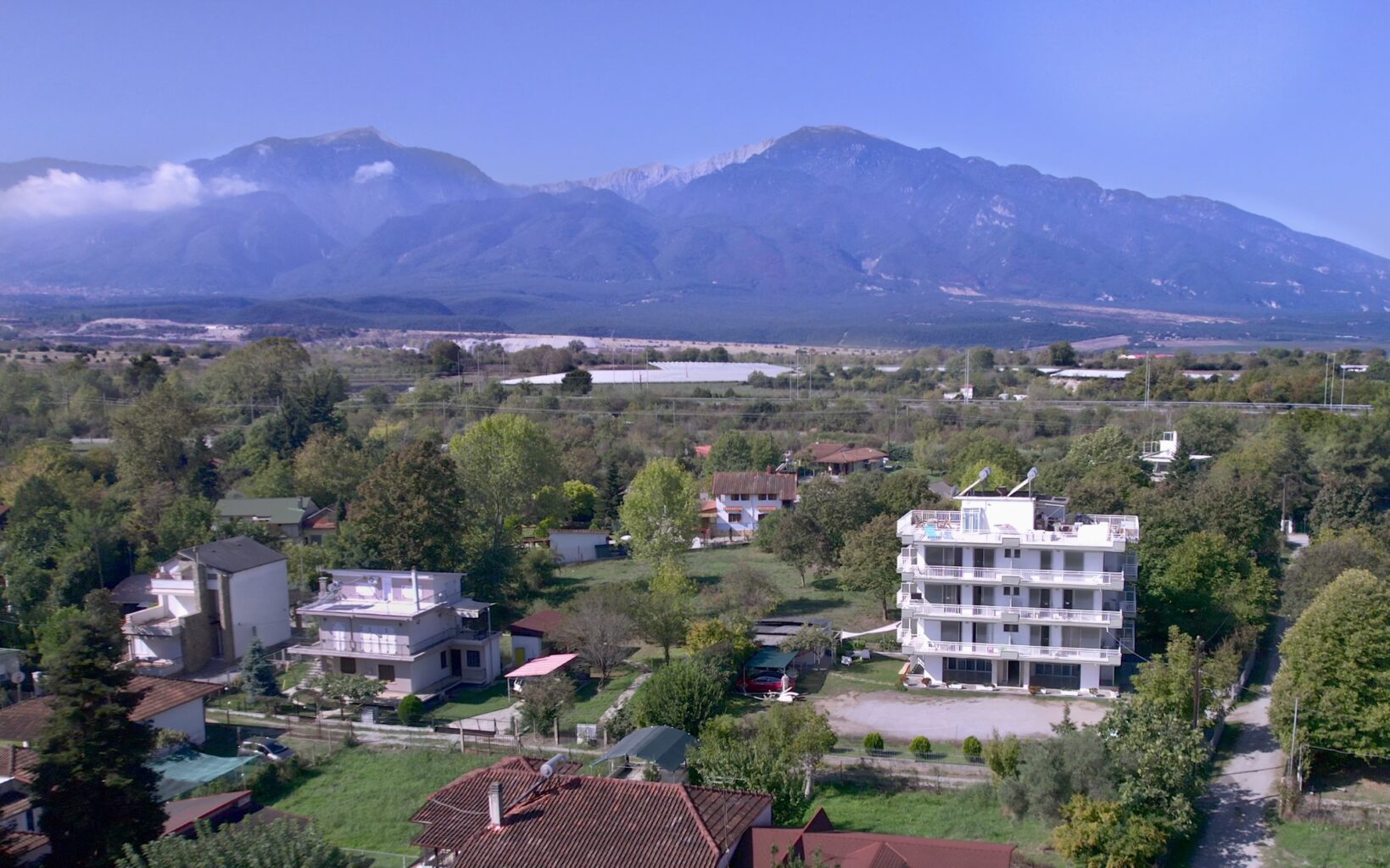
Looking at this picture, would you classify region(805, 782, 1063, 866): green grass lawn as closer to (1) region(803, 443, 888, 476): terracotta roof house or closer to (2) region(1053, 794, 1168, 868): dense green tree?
(2) region(1053, 794, 1168, 868): dense green tree

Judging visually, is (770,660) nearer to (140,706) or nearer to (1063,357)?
(140,706)

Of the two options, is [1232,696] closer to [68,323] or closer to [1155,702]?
[1155,702]

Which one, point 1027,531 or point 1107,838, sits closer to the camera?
point 1107,838

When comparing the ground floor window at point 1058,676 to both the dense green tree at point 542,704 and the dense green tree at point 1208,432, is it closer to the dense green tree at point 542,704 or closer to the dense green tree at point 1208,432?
the dense green tree at point 542,704

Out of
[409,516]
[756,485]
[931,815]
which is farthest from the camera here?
[756,485]

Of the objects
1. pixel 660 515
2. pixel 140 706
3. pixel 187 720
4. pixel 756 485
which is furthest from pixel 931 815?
pixel 756 485

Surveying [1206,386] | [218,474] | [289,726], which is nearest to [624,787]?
[289,726]
